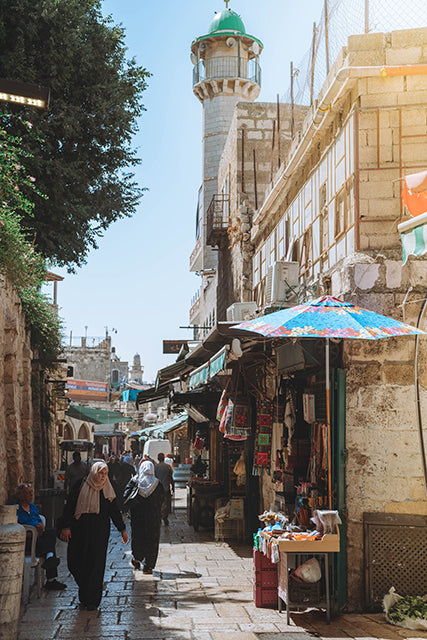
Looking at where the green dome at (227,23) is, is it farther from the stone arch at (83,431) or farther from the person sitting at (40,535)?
the person sitting at (40,535)

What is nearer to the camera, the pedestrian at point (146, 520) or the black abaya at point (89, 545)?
the black abaya at point (89, 545)

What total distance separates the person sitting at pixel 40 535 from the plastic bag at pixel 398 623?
3.73 meters

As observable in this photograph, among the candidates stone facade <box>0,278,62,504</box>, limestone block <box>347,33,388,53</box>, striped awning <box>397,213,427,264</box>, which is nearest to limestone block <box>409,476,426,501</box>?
striped awning <box>397,213,427,264</box>

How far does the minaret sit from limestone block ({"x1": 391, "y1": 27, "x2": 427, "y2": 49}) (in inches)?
929

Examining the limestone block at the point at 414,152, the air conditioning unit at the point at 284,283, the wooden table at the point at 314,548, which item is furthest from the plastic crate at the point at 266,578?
the limestone block at the point at 414,152

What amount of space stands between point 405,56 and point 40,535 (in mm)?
6720

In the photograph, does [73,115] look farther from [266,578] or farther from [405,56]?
[266,578]

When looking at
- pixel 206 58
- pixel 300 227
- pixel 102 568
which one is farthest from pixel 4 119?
pixel 206 58

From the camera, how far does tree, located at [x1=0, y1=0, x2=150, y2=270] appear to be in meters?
14.0

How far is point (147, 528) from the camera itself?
30.9ft

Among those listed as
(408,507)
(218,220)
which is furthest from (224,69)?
(408,507)

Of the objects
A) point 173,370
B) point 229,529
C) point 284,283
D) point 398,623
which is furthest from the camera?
point 173,370

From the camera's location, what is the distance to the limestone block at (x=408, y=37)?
7.89 m

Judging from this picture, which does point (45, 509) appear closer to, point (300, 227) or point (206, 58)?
point (300, 227)
